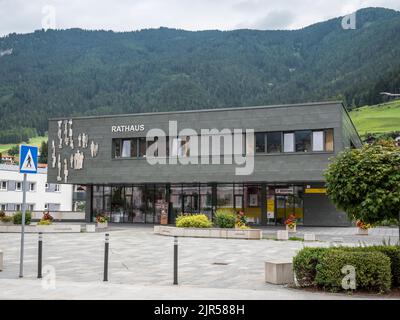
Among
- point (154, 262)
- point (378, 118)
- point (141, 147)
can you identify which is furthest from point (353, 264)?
point (378, 118)

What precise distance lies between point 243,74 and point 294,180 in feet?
521

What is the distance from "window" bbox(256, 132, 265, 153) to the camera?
132 feet

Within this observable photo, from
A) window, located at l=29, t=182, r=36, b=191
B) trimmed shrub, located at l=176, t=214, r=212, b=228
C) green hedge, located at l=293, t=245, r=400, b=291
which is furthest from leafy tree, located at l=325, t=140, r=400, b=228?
window, located at l=29, t=182, r=36, b=191

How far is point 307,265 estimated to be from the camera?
11.7m

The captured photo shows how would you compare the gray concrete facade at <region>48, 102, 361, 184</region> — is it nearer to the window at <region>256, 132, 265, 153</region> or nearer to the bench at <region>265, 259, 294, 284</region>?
the window at <region>256, 132, 265, 153</region>

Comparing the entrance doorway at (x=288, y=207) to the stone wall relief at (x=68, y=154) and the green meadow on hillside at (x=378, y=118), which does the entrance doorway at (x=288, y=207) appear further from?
the green meadow on hillside at (x=378, y=118)

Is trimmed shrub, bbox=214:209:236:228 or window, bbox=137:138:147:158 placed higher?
window, bbox=137:138:147:158

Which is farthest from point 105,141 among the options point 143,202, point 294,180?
point 294,180

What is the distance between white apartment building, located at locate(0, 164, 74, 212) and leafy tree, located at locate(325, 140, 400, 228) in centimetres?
6293

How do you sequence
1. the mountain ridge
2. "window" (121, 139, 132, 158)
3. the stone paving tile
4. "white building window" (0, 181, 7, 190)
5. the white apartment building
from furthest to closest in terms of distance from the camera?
the mountain ridge, the white apartment building, "white building window" (0, 181, 7, 190), "window" (121, 139, 132, 158), the stone paving tile

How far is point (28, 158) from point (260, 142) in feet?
91.1

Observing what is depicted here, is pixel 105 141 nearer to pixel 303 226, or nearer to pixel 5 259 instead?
pixel 303 226

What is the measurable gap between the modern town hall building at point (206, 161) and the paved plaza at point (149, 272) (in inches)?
594

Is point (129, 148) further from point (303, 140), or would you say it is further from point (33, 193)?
point (33, 193)
